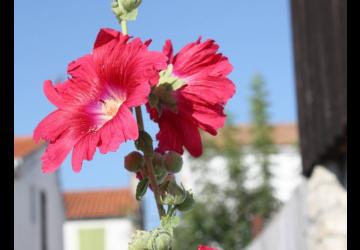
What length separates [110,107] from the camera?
924 millimetres

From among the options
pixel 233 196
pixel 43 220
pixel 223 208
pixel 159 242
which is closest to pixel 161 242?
pixel 159 242

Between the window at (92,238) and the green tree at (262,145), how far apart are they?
9178 millimetres

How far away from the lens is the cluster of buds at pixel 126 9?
3.07ft

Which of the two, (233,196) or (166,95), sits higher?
(166,95)

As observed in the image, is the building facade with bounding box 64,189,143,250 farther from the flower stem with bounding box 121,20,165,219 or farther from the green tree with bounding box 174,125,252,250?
the flower stem with bounding box 121,20,165,219

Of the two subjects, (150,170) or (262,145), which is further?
(262,145)

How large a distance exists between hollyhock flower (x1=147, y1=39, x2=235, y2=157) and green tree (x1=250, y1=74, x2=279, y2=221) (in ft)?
70.0

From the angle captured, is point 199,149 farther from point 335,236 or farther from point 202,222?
point 202,222

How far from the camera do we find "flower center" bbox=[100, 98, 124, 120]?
3.01ft

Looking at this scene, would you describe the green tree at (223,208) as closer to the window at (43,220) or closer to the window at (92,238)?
the window at (43,220)

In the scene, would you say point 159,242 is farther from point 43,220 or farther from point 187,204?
point 43,220

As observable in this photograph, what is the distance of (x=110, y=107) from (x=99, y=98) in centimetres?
1

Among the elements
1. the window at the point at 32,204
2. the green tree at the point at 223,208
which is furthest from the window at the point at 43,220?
the green tree at the point at 223,208
